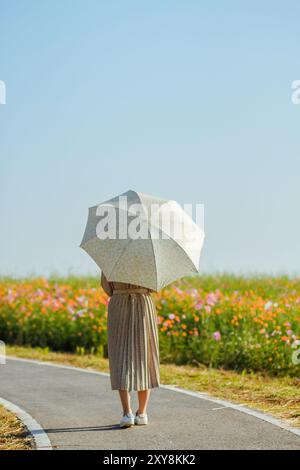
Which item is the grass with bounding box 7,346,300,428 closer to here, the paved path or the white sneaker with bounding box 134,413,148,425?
the paved path

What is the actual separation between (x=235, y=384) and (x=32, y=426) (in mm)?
3724

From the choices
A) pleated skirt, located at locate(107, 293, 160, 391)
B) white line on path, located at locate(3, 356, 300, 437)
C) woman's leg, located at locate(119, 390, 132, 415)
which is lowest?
white line on path, located at locate(3, 356, 300, 437)

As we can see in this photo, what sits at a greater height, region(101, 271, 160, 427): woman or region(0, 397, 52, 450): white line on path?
region(101, 271, 160, 427): woman

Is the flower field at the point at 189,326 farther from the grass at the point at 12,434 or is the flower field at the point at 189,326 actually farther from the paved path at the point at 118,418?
the grass at the point at 12,434

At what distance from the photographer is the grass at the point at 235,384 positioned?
9.61 metres

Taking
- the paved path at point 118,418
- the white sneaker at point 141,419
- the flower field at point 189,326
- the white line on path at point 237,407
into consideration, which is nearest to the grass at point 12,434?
the paved path at point 118,418

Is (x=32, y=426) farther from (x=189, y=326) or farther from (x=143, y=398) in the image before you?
(x=189, y=326)

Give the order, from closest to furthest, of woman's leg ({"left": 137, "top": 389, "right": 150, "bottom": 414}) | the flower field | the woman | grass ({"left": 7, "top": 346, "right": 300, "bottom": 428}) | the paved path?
the paved path
the woman
woman's leg ({"left": 137, "top": 389, "right": 150, "bottom": 414})
grass ({"left": 7, "top": 346, "right": 300, "bottom": 428})
the flower field

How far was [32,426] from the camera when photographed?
8.38 meters

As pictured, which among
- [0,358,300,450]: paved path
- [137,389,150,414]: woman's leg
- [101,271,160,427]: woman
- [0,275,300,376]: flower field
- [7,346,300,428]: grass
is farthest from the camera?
[0,275,300,376]: flower field

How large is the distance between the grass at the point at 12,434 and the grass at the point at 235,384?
2758 mm

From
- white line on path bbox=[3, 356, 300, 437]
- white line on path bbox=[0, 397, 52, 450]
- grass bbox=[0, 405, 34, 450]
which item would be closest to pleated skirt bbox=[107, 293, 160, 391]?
white line on path bbox=[0, 397, 52, 450]

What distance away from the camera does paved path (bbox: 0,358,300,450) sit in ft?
24.5
